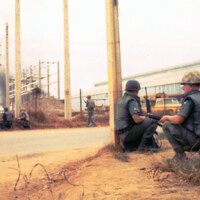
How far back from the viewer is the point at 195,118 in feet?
12.1

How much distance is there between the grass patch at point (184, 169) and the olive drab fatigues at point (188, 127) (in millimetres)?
267

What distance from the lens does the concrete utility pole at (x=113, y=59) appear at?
571cm

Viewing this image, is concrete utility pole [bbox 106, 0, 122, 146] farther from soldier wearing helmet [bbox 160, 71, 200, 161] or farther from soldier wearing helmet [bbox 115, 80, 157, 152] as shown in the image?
soldier wearing helmet [bbox 160, 71, 200, 161]

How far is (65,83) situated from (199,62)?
30605mm

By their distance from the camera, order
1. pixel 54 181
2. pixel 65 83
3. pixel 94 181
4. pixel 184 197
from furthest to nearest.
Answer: pixel 65 83, pixel 54 181, pixel 94 181, pixel 184 197

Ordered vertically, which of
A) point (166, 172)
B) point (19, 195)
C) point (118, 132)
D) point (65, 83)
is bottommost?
point (19, 195)

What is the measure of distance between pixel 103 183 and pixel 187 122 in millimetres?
1309

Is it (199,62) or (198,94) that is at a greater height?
(199,62)

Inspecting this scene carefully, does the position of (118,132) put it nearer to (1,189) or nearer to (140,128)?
(140,128)

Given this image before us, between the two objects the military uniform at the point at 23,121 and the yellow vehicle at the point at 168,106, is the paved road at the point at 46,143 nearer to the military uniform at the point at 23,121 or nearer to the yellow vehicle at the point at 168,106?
the military uniform at the point at 23,121

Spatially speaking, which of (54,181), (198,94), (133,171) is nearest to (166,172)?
(133,171)

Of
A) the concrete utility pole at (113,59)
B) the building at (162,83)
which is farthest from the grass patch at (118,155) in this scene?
the building at (162,83)

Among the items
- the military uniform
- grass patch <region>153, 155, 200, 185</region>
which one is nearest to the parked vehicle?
the military uniform

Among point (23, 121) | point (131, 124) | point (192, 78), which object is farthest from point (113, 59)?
point (23, 121)
